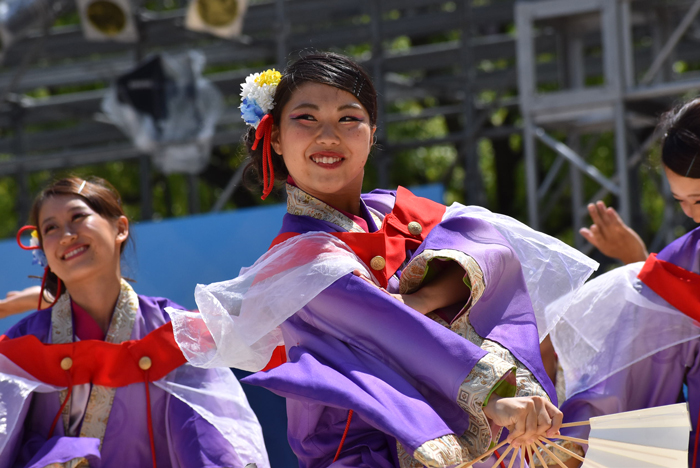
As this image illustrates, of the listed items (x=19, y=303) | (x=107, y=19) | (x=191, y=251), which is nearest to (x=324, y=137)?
(x=19, y=303)

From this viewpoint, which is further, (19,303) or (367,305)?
(19,303)

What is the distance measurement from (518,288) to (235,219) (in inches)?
71.9

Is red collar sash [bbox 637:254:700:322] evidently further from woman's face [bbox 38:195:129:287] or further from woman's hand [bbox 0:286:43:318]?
woman's hand [bbox 0:286:43:318]

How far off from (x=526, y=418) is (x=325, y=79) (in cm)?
86

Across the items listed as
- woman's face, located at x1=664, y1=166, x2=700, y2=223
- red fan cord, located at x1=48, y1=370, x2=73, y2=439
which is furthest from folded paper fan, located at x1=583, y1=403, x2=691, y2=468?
red fan cord, located at x1=48, y1=370, x2=73, y2=439

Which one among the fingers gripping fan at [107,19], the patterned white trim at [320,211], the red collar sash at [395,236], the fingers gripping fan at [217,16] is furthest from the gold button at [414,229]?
the fingers gripping fan at [107,19]

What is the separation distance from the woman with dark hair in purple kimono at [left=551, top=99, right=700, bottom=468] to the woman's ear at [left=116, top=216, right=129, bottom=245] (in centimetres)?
135

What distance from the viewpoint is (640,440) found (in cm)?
162

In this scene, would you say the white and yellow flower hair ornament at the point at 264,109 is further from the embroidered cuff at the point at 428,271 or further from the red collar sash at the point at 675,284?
the red collar sash at the point at 675,284

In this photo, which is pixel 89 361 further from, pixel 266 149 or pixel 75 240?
pixel 266 149

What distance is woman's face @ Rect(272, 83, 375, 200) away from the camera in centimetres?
184

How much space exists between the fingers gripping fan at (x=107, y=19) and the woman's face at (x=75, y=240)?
3081 mm

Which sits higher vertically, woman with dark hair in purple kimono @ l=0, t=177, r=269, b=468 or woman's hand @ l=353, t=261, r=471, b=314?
woman's hand @ l=353, t=261, r=471, b=314

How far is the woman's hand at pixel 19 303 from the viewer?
2.60 m
